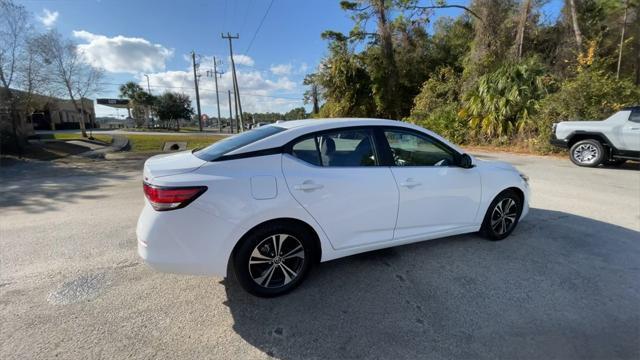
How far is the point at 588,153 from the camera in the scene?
357 inches

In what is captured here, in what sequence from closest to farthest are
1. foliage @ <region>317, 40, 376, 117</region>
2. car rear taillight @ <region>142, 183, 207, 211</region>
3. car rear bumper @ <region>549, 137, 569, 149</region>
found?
car rear taillight @ <region>142, 183, 207, 211</region> < car rear bumper @ <region>549, 137, 569, 149</region> < foliage @ <region>317, 40, 376, 117</region>

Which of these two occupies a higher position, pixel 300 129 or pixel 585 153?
pixel 300 129

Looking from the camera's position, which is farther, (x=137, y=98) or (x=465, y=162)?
(x=137, y=98)

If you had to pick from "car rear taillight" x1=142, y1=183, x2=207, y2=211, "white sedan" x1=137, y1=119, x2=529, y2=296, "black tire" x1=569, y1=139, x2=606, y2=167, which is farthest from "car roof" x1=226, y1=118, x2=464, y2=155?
"black tire" x1=569, y1=139, x2=606, y2=167

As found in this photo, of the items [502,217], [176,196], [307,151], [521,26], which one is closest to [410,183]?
[307,151]

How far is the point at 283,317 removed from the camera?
2.53 meters

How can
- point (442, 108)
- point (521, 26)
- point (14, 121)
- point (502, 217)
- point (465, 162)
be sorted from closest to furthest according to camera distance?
point (465, 162) < point (502, 217) < point (14, 121) < point (521, 26) < point (442, 108)

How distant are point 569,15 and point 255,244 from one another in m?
21.9

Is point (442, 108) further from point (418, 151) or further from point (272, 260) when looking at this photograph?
point (272, 260)

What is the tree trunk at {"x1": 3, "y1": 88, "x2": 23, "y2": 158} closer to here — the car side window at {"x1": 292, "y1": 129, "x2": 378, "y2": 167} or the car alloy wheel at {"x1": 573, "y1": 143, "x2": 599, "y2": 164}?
A: the car side window at {"x1": 292, "y1": 129, "x2": 378, "y2": 167}

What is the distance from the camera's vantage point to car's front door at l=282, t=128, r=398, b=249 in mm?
2705

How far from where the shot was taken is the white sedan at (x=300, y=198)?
8.02 ft

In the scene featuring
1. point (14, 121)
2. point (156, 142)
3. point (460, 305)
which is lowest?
point (460, 305)

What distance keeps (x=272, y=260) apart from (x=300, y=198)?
1.93 feet
